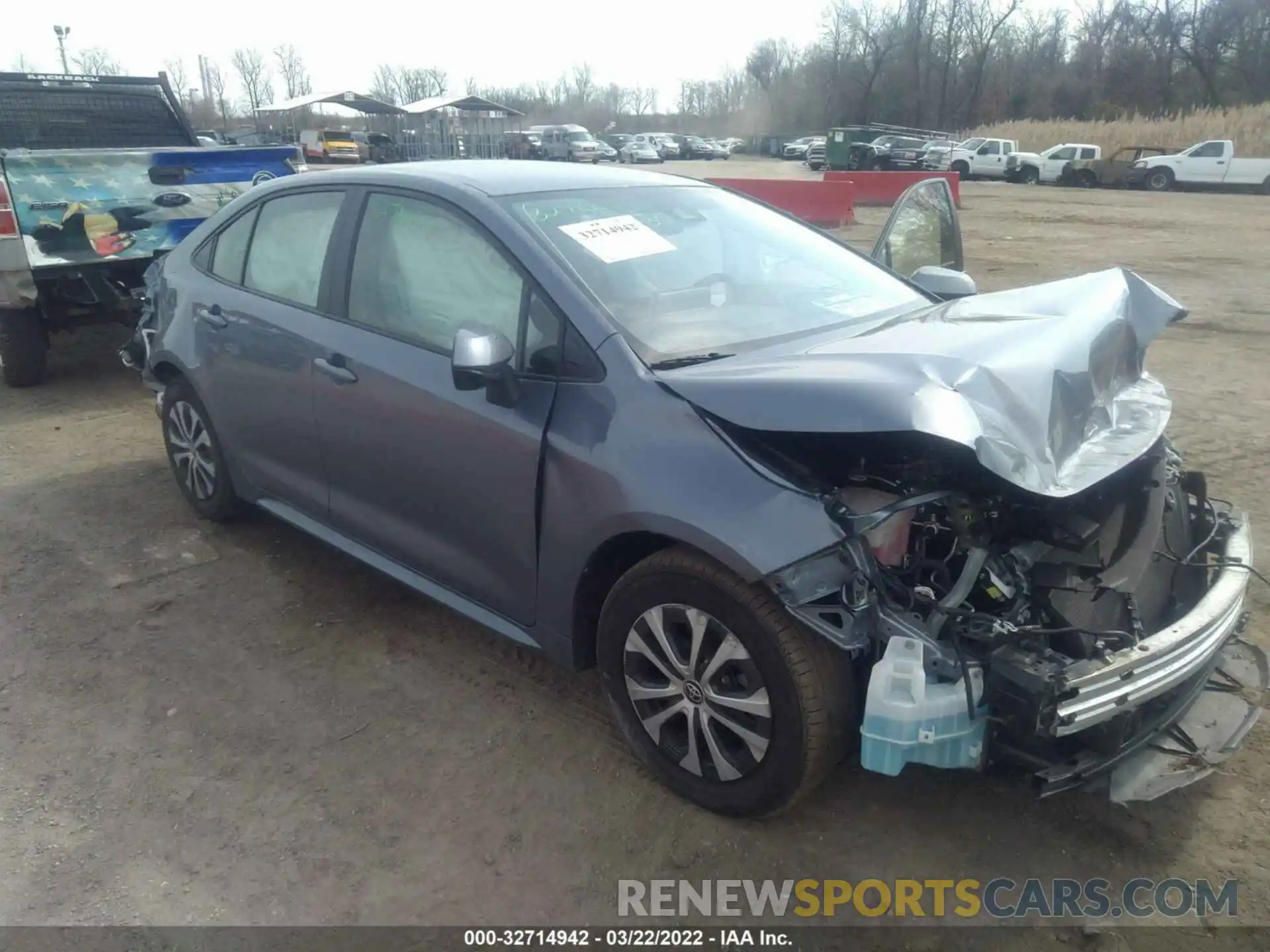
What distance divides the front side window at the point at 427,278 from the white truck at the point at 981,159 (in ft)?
125

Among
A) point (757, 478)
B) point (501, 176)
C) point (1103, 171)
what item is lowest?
point (1103, 171)

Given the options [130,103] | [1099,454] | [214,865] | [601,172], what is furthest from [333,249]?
[130,103]

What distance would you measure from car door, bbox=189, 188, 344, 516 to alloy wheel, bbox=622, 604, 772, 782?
5.51 feet

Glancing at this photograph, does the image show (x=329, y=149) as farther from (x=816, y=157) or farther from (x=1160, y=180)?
(x=1160, y=180)

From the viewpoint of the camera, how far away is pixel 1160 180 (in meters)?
32.4

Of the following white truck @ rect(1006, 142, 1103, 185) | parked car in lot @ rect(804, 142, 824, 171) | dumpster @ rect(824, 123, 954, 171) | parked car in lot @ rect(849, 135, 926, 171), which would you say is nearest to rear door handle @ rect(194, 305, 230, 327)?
white truck @ rect(1006, 142, 1103, 185)

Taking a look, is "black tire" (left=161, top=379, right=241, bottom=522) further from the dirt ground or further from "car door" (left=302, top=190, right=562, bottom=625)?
"car door" (left=302, top=190, right=562, bottom=625)

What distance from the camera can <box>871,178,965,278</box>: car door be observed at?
14.5 feet

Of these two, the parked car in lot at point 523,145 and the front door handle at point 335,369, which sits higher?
the parked car in lot at point 523,145

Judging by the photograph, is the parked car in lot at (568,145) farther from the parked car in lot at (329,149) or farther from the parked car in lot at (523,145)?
the parked car in lot at (329,149)

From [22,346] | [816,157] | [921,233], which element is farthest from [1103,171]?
[22,346]

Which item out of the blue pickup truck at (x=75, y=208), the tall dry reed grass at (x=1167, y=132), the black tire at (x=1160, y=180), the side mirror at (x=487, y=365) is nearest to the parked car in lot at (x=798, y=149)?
the tall dry reed grass at (x=1167, y=132)

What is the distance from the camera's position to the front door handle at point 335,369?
3488 millimetres
